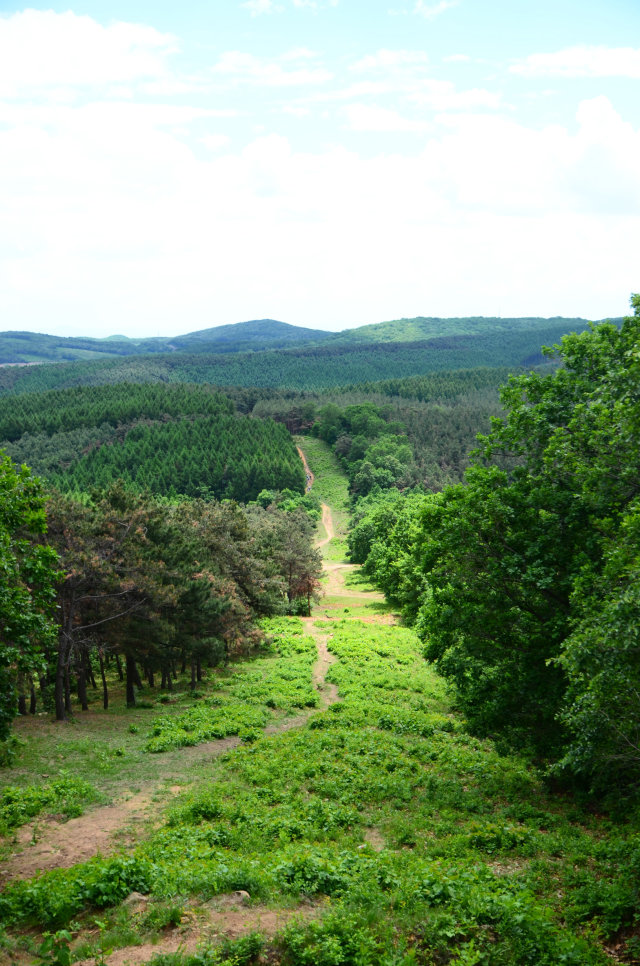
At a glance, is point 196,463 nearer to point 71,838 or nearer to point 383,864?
point 71,838

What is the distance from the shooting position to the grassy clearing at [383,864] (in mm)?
9727

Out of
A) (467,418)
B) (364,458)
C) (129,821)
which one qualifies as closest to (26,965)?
(129,821)

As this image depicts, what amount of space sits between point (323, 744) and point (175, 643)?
14038 millimetres

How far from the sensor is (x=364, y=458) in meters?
153

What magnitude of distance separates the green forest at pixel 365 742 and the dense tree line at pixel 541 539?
0.29 ft

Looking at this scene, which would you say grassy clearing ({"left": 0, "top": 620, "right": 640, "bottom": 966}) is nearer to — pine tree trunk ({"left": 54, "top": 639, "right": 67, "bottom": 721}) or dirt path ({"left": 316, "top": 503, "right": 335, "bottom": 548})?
pine tree trunk ({"left": 54, "top": 639, "right": 67, "bottom": 721})

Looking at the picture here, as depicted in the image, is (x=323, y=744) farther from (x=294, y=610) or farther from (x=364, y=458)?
(x=364, y=458)

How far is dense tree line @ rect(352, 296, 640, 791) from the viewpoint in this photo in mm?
15977

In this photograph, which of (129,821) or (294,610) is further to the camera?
(294,610)

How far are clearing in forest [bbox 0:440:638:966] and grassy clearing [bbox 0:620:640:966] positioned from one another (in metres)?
0.05

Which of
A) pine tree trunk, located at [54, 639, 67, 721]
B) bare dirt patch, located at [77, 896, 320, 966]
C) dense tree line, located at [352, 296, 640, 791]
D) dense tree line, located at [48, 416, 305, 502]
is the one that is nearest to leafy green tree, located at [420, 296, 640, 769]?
dense tree line, located at [352, 296, 640, 791]

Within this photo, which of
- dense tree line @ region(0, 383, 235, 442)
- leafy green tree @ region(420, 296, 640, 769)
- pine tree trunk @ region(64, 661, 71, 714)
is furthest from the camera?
dense tree line @ region(0, 383, 235, 442)

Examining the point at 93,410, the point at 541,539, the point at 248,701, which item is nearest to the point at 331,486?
the point at 93,410

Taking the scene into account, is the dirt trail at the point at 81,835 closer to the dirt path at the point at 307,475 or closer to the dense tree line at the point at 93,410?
the dirt path at the point at 307,475
